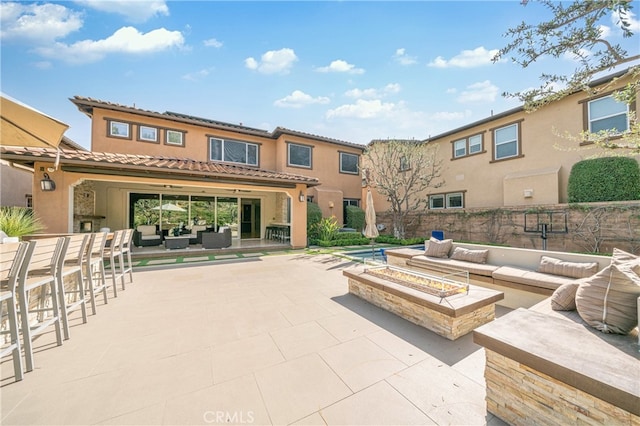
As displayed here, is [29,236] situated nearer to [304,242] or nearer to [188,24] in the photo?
[188,24]

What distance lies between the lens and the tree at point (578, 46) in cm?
357

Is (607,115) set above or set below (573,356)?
above

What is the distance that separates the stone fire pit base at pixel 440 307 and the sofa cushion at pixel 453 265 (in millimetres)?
1320

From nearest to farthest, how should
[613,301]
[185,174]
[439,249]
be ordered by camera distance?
[613,301]
[439,249]
[185,174]

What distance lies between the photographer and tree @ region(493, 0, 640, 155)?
11.7ft

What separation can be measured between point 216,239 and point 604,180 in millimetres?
14811

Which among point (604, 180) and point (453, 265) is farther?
point (604, 180)

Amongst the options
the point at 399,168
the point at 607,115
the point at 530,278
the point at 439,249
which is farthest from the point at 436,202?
the point at 530,278

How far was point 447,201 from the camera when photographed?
14297 millimetres

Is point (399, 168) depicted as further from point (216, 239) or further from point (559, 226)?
point (216, 239)

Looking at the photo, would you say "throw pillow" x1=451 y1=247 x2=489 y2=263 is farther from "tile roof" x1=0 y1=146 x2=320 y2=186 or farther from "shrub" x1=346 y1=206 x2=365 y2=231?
"shrub" x1=346 y1=206 x2=365 y2=231

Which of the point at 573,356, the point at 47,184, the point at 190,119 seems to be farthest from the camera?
the point at 190,119

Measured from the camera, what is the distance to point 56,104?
945 centimetres

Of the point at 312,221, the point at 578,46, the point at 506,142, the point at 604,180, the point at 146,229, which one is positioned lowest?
the point at 146,229
